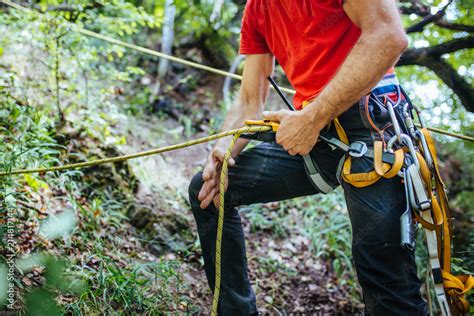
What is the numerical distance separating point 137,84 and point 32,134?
3.93 metres

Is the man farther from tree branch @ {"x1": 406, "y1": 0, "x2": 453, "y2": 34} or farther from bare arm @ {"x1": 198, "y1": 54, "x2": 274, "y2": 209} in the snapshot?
tree branch @ {"x1": 406, "y1": 0, "x2": 453, "y2": 34}

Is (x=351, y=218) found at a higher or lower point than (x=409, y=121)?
lower

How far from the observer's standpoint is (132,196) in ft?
12.8

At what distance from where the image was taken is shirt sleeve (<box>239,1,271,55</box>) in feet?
7.98

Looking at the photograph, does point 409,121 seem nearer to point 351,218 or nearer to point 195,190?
point 351,218

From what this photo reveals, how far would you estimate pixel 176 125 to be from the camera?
6.66 meters

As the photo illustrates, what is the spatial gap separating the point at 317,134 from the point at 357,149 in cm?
19

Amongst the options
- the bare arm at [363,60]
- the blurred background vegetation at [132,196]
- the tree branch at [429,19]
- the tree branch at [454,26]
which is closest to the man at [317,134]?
the bare arm at [363,60]

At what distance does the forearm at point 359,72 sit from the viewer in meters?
1.65

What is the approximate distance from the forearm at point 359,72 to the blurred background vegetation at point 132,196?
1.52 meters

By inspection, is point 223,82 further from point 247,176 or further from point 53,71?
point 247,176

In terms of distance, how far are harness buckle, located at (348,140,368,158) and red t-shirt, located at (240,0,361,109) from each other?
37 cm

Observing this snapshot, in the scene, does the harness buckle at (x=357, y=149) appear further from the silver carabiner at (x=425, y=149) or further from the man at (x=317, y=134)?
the silver carabiner at (x=425, y=149)

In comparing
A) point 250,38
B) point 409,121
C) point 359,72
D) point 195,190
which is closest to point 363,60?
point 359,72
